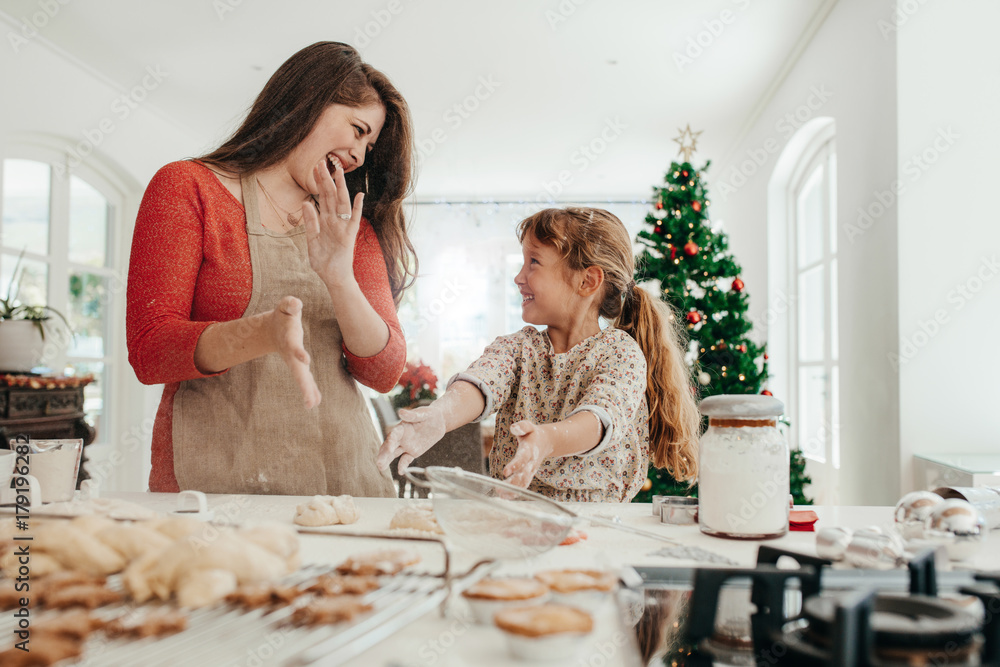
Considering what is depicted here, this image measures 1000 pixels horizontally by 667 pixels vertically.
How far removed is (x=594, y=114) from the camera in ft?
14.7

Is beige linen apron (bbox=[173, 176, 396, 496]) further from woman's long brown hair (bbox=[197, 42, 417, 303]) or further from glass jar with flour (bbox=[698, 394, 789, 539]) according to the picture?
glass jar with flour (bbox=[698, 394, 789, 539])

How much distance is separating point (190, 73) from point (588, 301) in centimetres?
325

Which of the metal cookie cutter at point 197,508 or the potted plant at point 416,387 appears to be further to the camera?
the potted plant at point 416,387

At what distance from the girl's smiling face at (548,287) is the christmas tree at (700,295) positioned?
1.82 meters

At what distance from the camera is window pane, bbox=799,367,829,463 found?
378 centimetres

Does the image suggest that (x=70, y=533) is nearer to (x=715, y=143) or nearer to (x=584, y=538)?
(x=584, y=538)

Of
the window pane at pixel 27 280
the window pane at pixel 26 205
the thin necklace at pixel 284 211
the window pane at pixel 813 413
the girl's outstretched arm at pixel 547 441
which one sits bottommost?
the window pane at pixel 813 413

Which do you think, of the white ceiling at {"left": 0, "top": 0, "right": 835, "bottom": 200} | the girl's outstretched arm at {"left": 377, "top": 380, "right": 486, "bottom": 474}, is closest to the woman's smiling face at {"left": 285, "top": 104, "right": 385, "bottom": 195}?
the girl's outstretched arm at {"left": 377, "top": 380, "right": 486, "bottom": 474}

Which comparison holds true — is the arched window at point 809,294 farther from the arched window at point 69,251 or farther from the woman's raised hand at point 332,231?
the arched window at point 69,251

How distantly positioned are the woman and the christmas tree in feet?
6.44

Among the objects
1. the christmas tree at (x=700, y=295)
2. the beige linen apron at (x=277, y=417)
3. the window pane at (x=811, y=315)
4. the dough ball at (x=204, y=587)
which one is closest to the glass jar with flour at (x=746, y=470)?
the dough ball at (x=204, y=587)

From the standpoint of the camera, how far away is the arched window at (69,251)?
3492 mm

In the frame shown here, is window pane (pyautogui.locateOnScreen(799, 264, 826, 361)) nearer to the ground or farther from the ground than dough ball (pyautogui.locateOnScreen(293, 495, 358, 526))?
farther from the ground

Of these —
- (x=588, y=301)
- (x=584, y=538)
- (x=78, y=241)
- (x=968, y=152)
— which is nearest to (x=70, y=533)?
(x=584, y=538)
